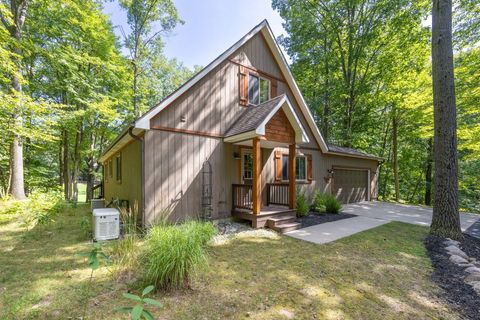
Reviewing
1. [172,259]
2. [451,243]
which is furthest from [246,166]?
[451,243]

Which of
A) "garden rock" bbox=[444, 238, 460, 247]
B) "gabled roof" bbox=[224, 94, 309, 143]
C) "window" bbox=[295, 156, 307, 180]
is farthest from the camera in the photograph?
"window" bbox=[295, 156, 307, 180]

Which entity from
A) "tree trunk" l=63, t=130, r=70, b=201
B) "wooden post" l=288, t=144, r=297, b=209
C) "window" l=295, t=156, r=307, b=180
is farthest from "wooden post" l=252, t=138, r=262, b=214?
"tree trunk" l=63, t=130, r=70, b=201

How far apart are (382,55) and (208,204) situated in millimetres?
16023

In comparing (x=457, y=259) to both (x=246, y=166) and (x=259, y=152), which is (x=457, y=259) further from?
(x=246, y=166)

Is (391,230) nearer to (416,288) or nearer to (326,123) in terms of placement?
(416,288)

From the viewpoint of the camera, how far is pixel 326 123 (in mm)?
18734

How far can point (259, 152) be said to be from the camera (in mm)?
6719

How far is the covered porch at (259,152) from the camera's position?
6.75m

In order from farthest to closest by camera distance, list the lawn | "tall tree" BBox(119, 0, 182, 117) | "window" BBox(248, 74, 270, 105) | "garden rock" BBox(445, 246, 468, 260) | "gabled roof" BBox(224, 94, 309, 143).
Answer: "tall tree" BBox(119, 0, 182, 117) → "window" BBox(248, 74, 270, 105) → "gabled roof" BBox(224, 94, 309, 143) → "garden rock" BBox(445, 246, 468, 260) → the lawn

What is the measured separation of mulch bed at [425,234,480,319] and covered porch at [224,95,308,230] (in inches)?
139

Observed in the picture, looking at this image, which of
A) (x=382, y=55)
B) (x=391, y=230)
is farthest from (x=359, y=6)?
(x=391, y=230)

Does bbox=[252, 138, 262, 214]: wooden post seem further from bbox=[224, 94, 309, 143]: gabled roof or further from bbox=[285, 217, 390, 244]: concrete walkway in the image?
bbox=[285, 217, 390, 244]: concrete walkway

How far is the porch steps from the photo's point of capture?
6.78 meters

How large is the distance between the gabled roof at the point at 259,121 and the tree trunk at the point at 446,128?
3.82 m
